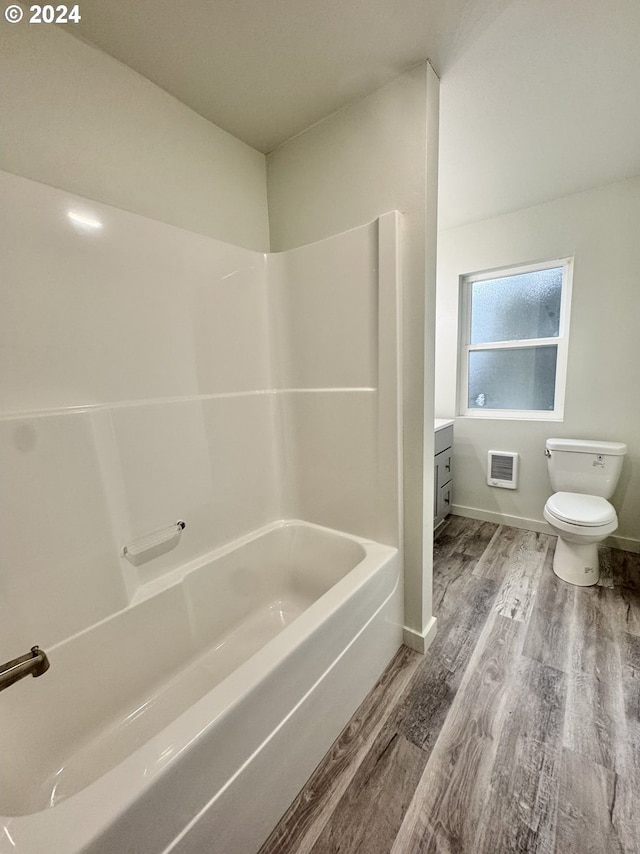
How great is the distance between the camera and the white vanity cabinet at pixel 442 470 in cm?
247

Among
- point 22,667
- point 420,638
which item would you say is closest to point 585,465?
point 420,638

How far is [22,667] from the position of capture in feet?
2.64

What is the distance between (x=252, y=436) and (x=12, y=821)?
1319mm

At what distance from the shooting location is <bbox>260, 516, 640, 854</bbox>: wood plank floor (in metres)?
0.91

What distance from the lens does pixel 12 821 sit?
1.90 ft

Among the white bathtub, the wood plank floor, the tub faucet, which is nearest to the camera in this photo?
the white bathtub

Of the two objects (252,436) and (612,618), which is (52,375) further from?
(612,618)

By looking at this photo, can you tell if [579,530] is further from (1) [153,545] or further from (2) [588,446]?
(1) [153,545]

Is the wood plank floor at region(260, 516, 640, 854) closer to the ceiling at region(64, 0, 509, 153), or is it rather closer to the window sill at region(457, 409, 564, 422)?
the window sill at region(457, 409, 564, 422)

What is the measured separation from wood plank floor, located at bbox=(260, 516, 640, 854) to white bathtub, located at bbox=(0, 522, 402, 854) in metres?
0.11

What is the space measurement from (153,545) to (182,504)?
193mm

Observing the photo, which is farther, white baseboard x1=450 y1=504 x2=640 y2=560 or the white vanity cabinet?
the white vanity cabinet

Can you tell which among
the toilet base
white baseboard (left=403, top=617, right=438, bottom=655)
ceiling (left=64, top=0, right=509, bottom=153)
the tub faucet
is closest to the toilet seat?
the toilet base

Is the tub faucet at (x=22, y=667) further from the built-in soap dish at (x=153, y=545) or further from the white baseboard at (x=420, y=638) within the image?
the white baseboard at (x=420, y=638)
